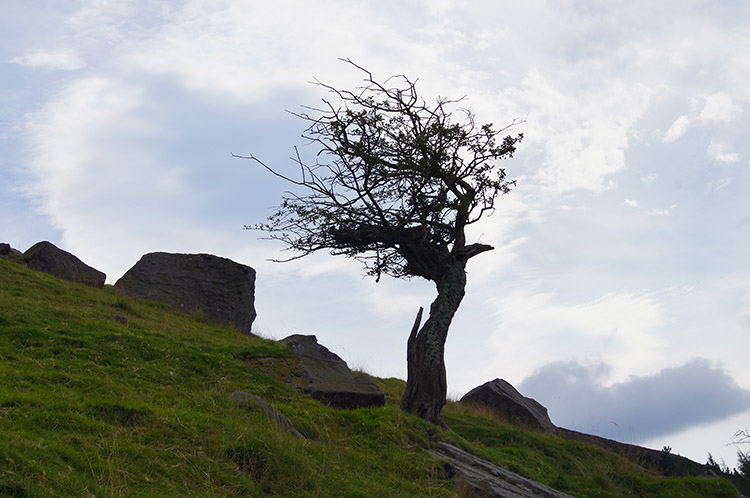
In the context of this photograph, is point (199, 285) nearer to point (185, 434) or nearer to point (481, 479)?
point (481, 479)

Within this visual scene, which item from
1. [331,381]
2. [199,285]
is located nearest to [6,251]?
[199,285]

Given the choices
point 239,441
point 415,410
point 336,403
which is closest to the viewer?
point 239,441

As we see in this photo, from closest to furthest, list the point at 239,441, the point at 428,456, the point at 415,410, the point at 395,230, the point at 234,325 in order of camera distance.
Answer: the point at 239,441, the point at 428,456, the point at 415,410, the point at 395,230, the point at 234,325

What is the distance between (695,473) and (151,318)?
18.1 meters

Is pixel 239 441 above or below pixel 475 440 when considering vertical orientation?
below

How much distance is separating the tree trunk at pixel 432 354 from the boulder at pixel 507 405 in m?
7.32

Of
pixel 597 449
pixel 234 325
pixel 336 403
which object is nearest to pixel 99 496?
pixel 336 403

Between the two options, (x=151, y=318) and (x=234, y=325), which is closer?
(x=151, y=318)

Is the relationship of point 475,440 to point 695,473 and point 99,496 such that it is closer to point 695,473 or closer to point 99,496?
point 695,473

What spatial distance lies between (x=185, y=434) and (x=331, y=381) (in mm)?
6720

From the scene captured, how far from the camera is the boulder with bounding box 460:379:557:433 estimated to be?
2298 centimetres

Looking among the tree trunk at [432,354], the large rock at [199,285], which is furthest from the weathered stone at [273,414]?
the large rock at [199,285]

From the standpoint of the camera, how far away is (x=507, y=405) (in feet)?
77.4

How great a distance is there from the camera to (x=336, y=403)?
14734 mm
